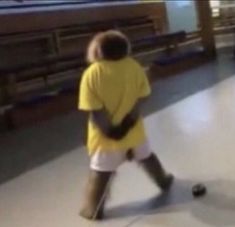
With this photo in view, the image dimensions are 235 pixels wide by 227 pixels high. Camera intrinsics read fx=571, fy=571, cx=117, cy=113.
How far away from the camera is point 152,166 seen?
2.82 m

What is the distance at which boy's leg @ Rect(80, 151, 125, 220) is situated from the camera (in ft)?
8.48

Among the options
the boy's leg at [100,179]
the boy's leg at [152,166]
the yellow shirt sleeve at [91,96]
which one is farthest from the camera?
the boy's leg at [152,166]

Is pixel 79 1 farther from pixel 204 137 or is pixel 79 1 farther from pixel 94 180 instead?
pixel 94 180

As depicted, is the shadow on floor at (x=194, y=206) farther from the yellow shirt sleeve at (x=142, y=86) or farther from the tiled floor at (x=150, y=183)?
the yellow shirt sleeve at (x=142, y=86)

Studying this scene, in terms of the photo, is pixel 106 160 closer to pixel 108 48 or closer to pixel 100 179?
pixel 100 179

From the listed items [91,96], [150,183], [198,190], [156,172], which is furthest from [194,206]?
[91,96]

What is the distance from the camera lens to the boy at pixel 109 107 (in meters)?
2.50

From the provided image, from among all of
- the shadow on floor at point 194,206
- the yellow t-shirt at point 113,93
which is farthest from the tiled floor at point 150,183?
the yellow t-shirt at point 113,93

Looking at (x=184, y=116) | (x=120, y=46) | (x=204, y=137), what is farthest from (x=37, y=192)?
(x=184, y=116)

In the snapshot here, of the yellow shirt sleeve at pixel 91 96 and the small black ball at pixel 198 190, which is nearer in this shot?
the yellow shirt sleeve at pixel 91 96

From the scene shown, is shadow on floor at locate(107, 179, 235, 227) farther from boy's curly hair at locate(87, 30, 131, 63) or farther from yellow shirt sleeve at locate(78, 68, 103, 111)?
boy's curly hair at locate(87, 30, 131, 63)

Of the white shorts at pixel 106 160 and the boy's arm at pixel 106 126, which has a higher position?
the boy's arm at pixel 106 126

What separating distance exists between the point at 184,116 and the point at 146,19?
189 inches

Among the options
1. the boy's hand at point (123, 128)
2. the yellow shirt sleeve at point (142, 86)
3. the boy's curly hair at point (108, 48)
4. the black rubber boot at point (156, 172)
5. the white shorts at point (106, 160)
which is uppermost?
the boy's curly hair at point (108, 48)
